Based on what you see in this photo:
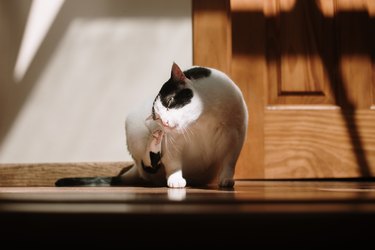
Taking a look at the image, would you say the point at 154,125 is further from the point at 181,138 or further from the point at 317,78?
the point at 317,78

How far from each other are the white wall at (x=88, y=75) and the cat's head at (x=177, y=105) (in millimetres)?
604

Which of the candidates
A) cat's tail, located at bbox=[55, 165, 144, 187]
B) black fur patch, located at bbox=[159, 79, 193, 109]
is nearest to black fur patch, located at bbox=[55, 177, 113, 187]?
cat's tail, located at bbox=[55, 165, 144, 187]

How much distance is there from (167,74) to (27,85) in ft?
1.77

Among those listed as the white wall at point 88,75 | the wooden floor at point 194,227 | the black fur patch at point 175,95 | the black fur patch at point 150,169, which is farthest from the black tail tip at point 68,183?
the wooden floor at point 194,227

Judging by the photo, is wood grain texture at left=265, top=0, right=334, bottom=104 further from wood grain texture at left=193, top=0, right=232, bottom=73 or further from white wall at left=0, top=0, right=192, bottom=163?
white wall at left=0, top=0, right=192, bottom=163

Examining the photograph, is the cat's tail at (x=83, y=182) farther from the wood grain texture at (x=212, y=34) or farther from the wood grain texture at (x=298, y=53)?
the wood grain texture at (x=298, y=53)

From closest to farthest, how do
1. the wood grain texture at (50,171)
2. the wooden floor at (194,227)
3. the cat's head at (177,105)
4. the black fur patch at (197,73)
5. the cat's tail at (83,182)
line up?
the wooden floor at (194,227), the cat's head at (177,105), the black fur patch at (197,73), the cat's tail at (83,182), the wood grain texture at (50,171)

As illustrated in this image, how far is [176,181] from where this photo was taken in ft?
3.96

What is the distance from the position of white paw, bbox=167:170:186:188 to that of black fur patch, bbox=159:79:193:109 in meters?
0.20

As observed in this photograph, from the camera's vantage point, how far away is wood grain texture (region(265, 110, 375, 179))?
5.69ft

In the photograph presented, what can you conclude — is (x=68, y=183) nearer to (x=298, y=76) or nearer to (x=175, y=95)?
(x=175, y=95)

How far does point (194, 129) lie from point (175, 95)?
120mm

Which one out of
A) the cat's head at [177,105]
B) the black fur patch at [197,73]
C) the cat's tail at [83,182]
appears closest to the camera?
the cat's head at [177,105]

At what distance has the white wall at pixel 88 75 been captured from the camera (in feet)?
5.80
